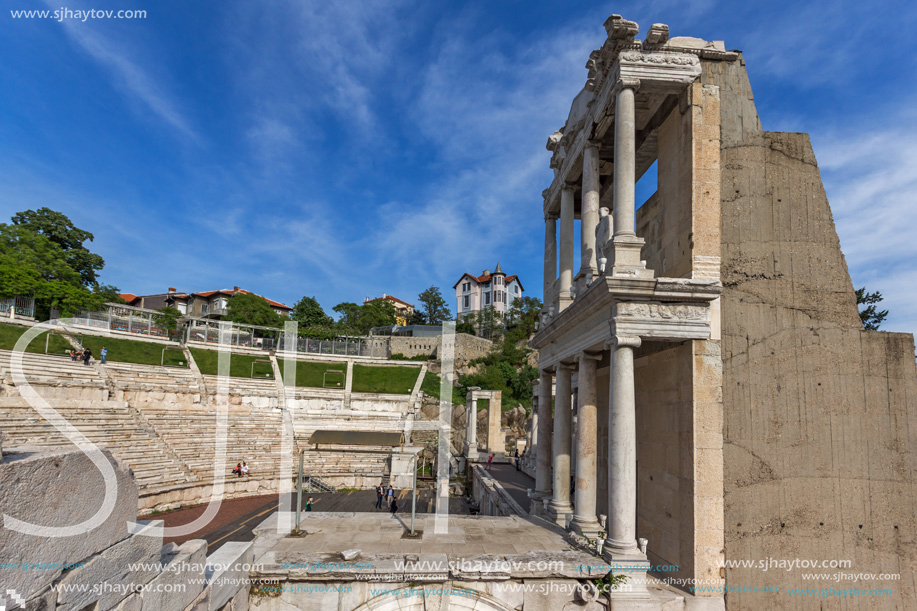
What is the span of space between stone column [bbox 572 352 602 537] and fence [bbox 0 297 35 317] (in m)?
40.5

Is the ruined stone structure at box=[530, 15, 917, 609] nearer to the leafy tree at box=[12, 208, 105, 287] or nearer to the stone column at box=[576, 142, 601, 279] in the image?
the stone column at box=[576, 142, 601, 279]

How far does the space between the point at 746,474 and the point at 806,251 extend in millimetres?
4215

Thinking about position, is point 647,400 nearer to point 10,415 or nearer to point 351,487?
point 351,487

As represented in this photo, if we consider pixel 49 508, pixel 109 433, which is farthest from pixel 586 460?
pixel 109 433

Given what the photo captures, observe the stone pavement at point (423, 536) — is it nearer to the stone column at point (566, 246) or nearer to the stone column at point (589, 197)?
the stone column at point (566, 246)

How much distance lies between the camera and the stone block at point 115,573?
305 cm

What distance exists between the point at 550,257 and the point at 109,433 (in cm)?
2202

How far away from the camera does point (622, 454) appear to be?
786 cm

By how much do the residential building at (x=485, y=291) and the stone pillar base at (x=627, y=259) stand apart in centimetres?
7035

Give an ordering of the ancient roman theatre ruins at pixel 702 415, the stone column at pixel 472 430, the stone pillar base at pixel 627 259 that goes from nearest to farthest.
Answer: the ancient roman theatre ruins at pixel 702 415, the stone pillar base at pixel 627 259, the stone column at pixel 472 430

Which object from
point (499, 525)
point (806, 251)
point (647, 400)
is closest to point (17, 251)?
point (499, 525)

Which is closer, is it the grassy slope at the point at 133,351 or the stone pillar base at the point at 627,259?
the stone pillar base at the point at 627,259

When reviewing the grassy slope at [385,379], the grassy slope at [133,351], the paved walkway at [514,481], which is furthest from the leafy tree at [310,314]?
the paved walkway at [514,481]

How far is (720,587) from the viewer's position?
7574 mm
